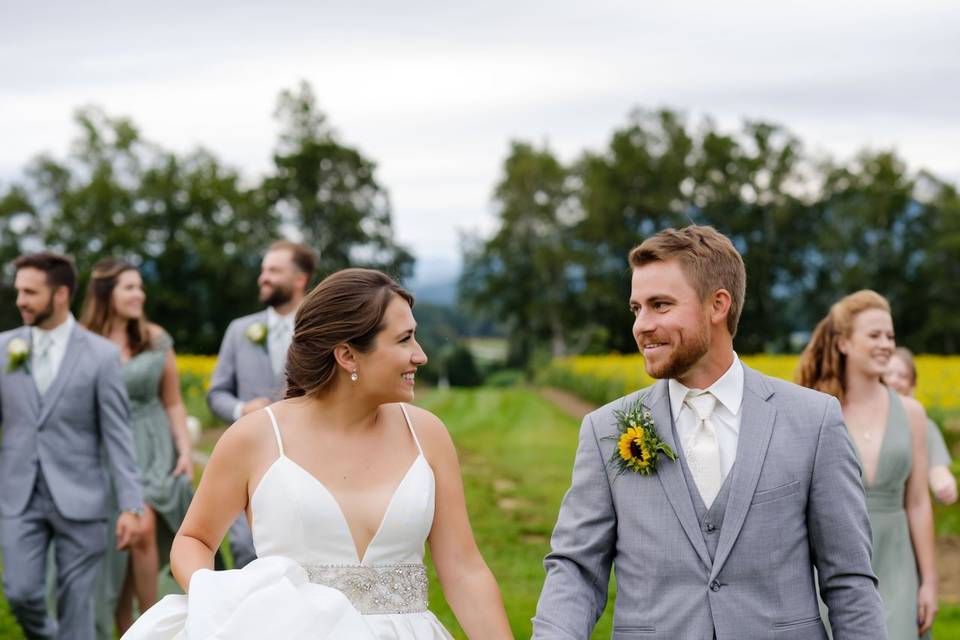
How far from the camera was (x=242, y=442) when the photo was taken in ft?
14.4

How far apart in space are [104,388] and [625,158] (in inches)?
2363

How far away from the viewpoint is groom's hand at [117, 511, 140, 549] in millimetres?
7785

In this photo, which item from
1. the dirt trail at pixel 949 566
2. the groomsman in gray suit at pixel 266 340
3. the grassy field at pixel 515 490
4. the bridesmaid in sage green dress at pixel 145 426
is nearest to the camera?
the groomsman in gray suit at pixel 266 340

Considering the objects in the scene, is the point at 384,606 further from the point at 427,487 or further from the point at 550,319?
the point at 550,319

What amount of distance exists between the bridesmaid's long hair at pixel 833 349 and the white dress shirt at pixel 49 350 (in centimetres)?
437

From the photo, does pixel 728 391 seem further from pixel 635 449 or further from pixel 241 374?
pixel 241 374

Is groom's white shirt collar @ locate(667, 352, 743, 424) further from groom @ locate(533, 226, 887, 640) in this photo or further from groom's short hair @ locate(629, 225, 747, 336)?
groom's short hair @ locate(629, 225, 747, 336)

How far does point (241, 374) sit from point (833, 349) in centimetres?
387

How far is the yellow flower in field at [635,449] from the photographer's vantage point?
4.07 meters

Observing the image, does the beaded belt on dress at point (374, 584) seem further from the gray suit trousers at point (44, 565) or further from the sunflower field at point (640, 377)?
the sunflower field at point (640, 377)

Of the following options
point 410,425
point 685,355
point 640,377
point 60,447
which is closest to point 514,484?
point 60,447

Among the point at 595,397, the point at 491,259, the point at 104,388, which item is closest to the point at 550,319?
the point at 491,259

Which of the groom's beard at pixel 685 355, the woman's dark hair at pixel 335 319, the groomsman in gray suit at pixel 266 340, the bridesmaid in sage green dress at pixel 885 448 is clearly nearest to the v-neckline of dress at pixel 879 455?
the bridesmaid in sage green dress at pixel 885 448

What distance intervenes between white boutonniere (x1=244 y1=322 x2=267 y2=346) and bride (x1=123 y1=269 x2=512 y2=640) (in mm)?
3899
